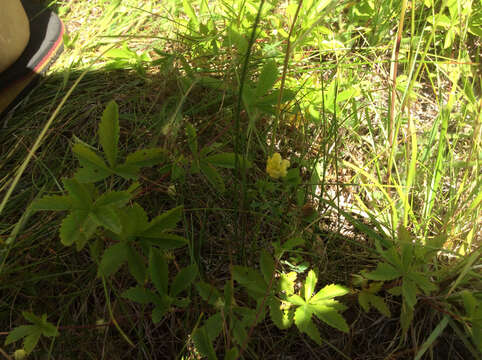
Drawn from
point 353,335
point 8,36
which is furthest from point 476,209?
point 8,36

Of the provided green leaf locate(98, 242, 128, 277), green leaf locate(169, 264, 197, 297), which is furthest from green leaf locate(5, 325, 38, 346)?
green leaf locate(169, 264, 197, 297)

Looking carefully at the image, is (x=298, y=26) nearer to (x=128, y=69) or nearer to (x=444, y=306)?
(x=128, y=69)

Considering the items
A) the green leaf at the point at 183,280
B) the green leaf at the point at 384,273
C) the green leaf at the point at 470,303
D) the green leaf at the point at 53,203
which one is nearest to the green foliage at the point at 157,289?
the green leaf at the point at 183,280

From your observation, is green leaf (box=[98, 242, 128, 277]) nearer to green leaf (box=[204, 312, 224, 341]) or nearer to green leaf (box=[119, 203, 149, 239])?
green leaf (box=[119, 203, 149, 239])

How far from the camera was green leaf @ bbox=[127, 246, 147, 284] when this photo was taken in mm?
819

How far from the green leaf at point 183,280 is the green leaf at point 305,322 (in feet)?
0.86

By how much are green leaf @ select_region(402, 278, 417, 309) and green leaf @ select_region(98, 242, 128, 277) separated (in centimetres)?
67

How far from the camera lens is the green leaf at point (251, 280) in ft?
2.81

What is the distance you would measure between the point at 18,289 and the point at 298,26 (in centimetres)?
130

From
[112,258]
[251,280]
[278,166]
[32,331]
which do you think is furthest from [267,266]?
[32,331]

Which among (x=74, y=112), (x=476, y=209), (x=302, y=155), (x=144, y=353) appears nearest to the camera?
(x=144, y=353)

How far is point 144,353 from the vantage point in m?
0.92

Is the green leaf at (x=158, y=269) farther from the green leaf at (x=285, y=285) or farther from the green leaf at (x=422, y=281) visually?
the green leaf at (x=422, y=281)

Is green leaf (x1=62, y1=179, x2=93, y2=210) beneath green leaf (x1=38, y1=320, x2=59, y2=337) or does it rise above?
above
